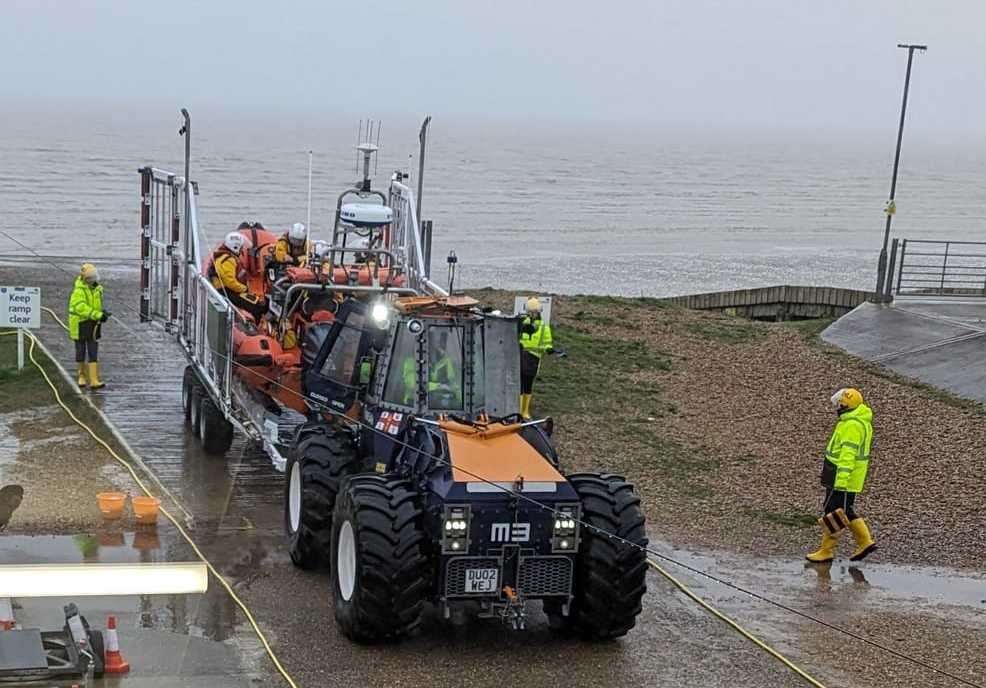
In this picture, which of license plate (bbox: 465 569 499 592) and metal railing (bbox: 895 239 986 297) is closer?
license plate (bbox: 465 569 499 592)

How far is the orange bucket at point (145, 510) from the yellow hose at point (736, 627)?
14.2ft

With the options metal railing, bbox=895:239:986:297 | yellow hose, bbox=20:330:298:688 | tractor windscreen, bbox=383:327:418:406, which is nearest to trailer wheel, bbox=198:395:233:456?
yellow hose, bbox=20:330:298:688

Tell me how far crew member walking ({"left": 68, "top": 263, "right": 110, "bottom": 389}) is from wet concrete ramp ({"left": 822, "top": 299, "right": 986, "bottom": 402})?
11783 mm

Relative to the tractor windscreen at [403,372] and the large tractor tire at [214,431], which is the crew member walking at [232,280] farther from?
the tractor windscreen at [403,372]

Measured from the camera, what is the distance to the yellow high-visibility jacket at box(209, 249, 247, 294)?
1525cm

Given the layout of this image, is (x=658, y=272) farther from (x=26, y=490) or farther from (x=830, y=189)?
(x=830, y=189)

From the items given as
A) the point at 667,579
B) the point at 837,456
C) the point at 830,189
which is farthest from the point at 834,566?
the point at 830,189

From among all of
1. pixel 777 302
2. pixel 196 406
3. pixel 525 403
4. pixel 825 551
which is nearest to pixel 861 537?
pixel 825 551

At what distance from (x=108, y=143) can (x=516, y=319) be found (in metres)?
119

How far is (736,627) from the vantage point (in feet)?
32.9

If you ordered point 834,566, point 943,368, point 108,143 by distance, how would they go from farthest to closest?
point 108,143
point 943,368
point 834,566

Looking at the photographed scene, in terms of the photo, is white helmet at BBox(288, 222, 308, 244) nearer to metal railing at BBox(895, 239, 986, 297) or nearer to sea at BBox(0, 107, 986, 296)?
sea at BBox(0, 107, 986, 296)

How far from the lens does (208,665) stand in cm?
881

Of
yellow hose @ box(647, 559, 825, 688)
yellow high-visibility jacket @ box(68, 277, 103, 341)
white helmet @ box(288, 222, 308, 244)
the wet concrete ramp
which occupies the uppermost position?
white helmet @ box(288, 222, 308, 244)
